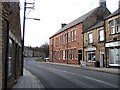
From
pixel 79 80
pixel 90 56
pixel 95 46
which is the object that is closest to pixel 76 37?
pixel 90 56

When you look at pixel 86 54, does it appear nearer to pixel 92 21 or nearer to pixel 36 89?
pixel 92 21

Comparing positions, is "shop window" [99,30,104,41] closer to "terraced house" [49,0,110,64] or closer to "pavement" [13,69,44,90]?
"terraced house" [49,0,110,64]

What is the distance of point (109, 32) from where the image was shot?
3681 centimetres

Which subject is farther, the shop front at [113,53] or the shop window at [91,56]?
the shop window at [91,56]

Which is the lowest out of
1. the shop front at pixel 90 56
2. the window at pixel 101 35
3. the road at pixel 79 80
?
the road at pixel 79 80

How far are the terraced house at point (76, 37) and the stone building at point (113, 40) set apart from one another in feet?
39.7

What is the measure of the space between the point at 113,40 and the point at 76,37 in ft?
63.0

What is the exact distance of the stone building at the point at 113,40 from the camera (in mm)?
34844

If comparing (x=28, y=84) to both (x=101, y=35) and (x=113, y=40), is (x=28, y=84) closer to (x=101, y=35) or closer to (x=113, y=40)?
(x=113, y=40)

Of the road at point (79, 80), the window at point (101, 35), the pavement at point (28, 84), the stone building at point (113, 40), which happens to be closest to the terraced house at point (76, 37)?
the window at point (101, 35)

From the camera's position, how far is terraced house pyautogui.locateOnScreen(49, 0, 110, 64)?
50.3 meters

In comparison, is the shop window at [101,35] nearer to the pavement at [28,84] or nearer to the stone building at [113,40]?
the stone building at [113,40]

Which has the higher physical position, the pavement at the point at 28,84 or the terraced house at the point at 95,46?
the terraced house at the point at 95,46

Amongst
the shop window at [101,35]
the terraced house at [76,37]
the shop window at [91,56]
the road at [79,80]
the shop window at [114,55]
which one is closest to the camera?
the road at [79,80]
